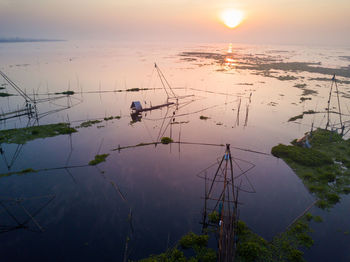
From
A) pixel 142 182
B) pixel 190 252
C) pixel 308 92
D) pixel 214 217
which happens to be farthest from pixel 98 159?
pixel 308 92

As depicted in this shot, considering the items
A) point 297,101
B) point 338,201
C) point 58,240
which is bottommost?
point 58,240

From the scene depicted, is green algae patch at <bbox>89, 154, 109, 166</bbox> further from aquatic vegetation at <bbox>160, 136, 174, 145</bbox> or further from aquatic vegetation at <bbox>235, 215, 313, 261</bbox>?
aquatic vegetation at <bbox>235, 215, 313, 261</bbox>

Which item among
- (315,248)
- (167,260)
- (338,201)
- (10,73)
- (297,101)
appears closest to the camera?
(167,260)

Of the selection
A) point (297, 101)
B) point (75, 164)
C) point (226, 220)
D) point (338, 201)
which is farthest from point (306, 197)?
point (297, 101)

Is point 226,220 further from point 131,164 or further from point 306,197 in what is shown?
point 131,164

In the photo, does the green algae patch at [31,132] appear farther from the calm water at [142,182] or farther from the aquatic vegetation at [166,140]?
the aquatic vegetation at [166,140]

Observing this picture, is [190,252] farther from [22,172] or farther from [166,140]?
[22,172]

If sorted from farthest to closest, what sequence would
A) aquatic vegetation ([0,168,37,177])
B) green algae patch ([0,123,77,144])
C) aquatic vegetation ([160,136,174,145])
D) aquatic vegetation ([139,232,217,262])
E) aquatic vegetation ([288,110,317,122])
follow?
1. aquatic vegetation ([288,110,317,122])
2. aquatic vegetation ([160,136,174,145])
3. green algae patch ([0,123,77,144])
4. aquatic vegetation ([0,168,37,177])
5. aquatic vegetation ([139,232,217,262])

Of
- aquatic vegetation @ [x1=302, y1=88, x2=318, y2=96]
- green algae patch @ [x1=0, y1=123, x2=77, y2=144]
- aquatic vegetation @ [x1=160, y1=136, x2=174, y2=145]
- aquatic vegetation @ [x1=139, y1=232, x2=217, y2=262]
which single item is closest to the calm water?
aquatic vegetation @ [x1=139, y1=232, x2=217, y2=262]
